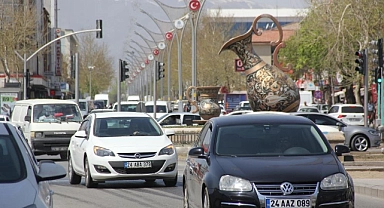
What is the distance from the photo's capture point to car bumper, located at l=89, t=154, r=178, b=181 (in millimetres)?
17594

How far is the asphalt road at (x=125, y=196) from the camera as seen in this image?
15.3 meters

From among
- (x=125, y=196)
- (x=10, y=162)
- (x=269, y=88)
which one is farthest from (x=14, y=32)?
(x=10, y=162)

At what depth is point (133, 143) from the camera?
17906mm

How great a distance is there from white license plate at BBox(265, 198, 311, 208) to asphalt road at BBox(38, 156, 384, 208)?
15.5 feet

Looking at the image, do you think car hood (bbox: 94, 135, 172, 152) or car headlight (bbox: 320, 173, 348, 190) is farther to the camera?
car hood (bbox: 94, 135, 172, 152)

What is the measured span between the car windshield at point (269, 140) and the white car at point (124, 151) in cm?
593

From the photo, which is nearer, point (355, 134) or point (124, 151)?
point (124, 151)

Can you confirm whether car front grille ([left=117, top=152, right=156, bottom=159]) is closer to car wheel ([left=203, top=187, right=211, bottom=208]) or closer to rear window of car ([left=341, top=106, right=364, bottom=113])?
car wheel ([left=203, top=187, right=211, bottom=208])

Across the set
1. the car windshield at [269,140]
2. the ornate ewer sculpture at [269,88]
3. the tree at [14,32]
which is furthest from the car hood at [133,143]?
the tree at [14,32]

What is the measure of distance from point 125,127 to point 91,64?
12691cm

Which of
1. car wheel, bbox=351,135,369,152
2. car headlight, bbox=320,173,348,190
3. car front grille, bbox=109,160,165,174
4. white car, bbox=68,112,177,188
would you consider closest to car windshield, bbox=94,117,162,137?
white car, bbox=68,112,177,188

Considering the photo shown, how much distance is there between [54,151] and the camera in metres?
28.2

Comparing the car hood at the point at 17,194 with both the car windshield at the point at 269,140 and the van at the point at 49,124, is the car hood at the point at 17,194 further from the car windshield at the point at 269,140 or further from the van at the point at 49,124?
the van at the point at 49,124

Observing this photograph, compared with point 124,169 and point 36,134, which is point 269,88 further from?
point 124,169
